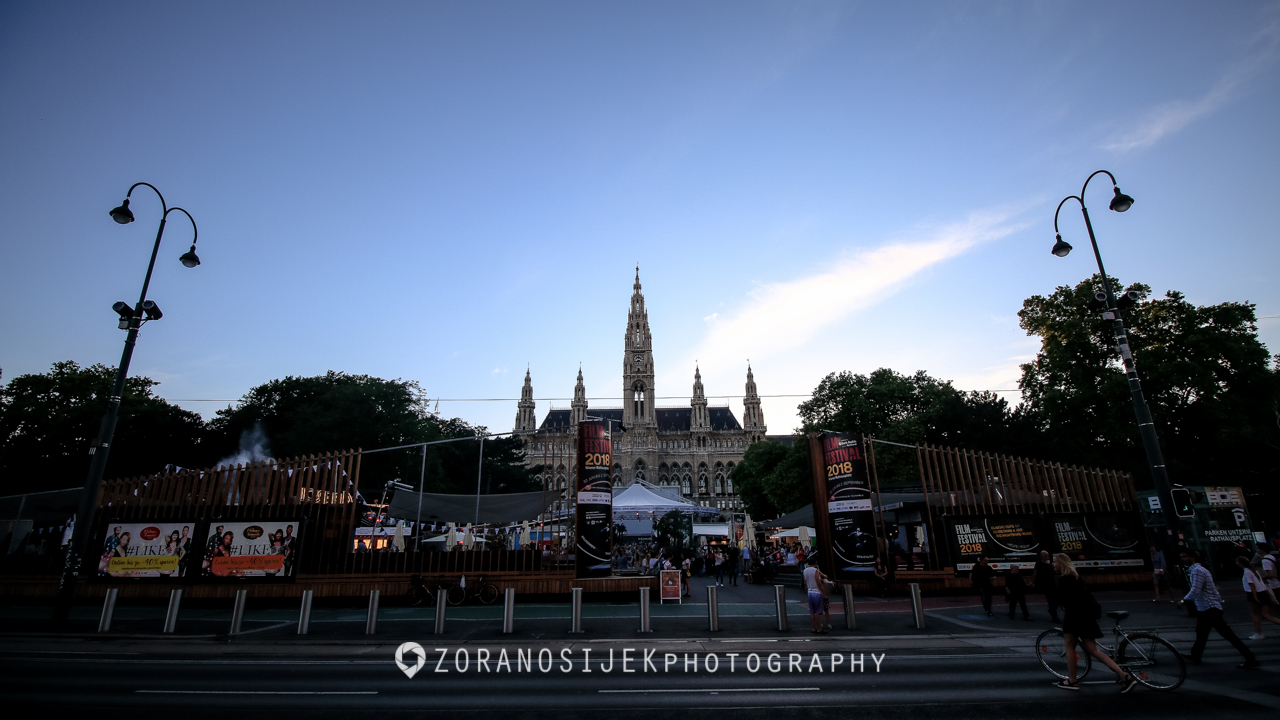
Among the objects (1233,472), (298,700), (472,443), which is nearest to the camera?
(298,700)

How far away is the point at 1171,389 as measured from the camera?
26906 mm

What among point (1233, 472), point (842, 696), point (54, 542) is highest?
point (1233, 472)

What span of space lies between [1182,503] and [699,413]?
93087mm

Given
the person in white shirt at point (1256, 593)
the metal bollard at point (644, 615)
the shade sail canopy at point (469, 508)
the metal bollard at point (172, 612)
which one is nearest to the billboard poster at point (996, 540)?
the person in white shirt at point (1256, 593)

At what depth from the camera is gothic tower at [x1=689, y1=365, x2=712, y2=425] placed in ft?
338

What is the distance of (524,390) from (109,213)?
8699cm

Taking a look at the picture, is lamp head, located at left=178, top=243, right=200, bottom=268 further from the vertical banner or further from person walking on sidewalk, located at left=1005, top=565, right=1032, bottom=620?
person walking on sidewalk, located at left=1005, top=565, right=1032, bottom=620

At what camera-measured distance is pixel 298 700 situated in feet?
22.2

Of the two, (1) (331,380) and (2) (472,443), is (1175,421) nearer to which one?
(2) (472,443)

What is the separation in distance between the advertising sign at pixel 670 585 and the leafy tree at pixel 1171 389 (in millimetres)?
23420

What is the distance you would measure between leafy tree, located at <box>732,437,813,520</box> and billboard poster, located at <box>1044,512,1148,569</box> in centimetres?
2212

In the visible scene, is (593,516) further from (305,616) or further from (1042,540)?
(1042,540)

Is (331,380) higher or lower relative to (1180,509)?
higher

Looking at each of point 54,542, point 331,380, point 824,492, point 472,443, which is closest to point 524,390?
point 472,443
